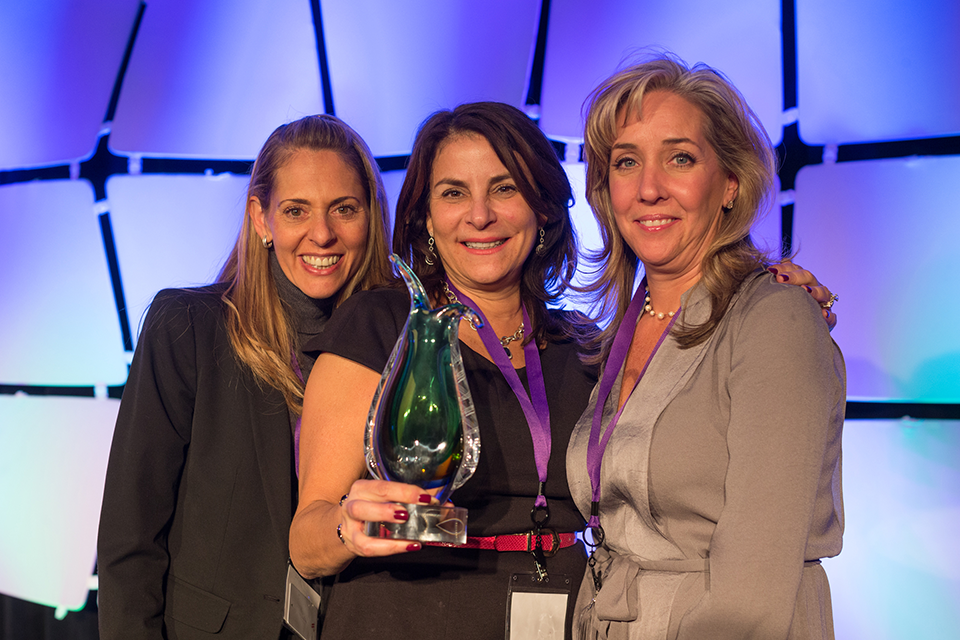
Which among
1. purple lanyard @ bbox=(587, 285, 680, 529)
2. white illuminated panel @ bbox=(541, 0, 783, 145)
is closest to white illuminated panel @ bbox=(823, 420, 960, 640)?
white illuminated panel @ bbox=(541, 0, 783, 145)

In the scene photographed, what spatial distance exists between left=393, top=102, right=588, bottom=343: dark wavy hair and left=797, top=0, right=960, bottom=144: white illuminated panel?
1.45m

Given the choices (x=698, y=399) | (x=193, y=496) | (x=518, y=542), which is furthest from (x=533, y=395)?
(x=193, y=496)

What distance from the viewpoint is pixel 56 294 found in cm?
387

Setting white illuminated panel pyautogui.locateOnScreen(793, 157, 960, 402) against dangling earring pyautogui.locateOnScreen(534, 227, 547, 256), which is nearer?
dangling earring pyautogui.locateOnScreen(534, 227, 547, 256)

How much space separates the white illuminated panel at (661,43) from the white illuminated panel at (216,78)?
0.98m

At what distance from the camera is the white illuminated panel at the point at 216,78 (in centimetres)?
365

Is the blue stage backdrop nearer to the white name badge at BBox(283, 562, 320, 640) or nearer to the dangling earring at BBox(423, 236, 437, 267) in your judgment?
the dangling earring at BBox(423, 236, 437, 267)

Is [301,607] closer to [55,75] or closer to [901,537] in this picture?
[901,537]

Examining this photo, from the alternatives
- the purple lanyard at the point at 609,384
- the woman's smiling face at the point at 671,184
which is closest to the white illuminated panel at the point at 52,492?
the purple lanyard at the point at 609,384

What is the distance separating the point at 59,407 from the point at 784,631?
3.67 metres

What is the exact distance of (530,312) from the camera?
232cm

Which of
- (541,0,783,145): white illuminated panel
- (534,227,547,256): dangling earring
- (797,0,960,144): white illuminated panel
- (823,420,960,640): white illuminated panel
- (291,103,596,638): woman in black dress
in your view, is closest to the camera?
(291,103,596,638): woman in black dress

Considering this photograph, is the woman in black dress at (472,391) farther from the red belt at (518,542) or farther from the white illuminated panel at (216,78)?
the white illuminated panel at (216,78)

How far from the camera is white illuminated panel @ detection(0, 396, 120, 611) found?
3.82m
